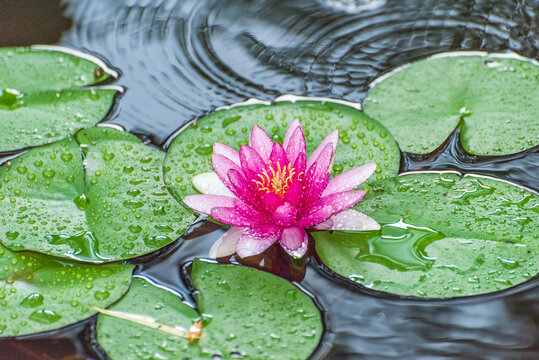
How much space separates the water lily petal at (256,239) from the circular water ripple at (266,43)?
25.8 inches

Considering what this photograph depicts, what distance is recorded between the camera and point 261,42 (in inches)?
116

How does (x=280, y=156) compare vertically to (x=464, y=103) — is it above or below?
below

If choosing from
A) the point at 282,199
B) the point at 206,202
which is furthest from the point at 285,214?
the point at 206,202

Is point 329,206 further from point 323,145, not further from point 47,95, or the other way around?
point 47,95

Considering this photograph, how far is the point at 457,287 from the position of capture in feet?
5.86

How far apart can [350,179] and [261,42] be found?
4.11 feet

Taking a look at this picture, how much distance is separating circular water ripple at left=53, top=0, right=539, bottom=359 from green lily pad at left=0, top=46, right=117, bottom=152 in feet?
0.37

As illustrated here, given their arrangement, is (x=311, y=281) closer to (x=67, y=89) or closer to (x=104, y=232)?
(x=104, y=232)

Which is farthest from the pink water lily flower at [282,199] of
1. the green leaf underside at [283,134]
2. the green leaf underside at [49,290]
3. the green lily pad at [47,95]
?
the green lily pad at [47,95]

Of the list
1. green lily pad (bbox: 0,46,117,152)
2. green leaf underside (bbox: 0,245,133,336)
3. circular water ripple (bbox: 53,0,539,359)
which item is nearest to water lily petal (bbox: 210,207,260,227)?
green leaf underside (bbox: 0,245,133,336)

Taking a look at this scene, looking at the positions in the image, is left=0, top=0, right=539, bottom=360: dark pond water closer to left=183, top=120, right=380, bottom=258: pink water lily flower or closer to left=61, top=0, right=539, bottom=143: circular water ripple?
left=61, top=0, right=539, bottom=143: circular water ripple

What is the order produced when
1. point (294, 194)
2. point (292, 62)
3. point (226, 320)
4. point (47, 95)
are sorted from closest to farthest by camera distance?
1. point (226, 320)
2. point (294, 194)
3. point (47, 95)
4. point (292, 62)

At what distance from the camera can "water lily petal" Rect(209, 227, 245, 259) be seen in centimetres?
195

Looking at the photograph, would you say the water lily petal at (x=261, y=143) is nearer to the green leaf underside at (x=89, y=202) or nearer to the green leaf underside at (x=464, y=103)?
the green leaf underside at (x=89, y=202)
